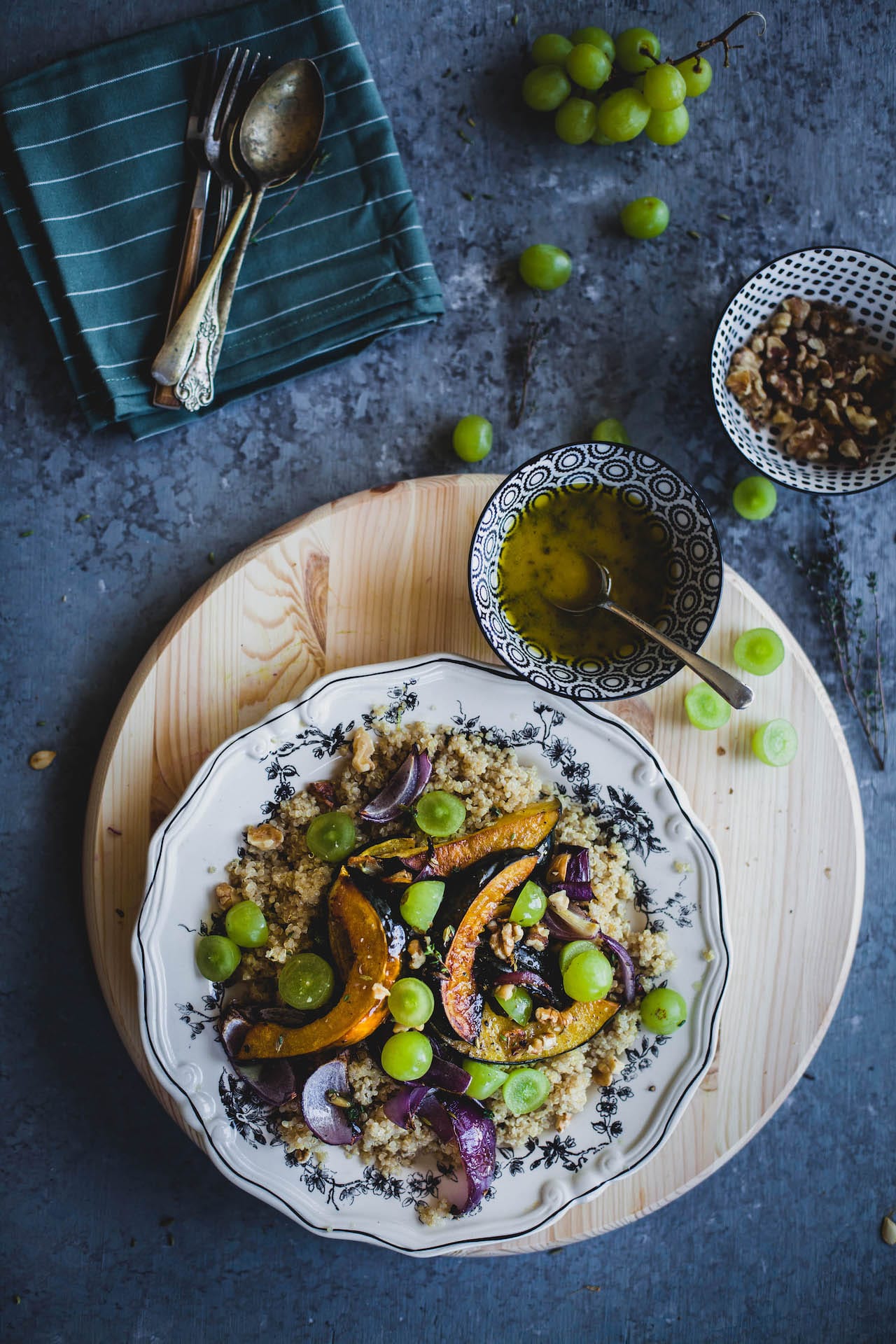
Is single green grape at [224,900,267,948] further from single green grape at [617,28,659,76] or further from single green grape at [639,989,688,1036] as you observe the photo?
single green grape at [617,28,659,76]

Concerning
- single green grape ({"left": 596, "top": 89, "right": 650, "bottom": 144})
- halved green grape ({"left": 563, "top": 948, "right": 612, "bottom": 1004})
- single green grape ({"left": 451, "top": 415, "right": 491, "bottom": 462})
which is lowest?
halved green grape ({"left": 563, "top": 948, "right": 612, "bottom": 1004})

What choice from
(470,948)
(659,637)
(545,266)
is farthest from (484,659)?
(545,266)

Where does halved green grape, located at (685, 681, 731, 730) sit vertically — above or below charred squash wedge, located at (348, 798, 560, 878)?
below

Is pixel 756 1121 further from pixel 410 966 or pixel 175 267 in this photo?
pixel 175 267

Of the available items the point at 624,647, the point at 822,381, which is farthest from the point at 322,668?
the point at 822,381

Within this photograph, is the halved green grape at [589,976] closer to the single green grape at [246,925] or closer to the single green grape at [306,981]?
the single green grape at [306,981]

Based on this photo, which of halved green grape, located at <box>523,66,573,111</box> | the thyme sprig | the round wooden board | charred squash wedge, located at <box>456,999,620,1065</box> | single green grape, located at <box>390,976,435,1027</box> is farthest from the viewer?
the thyme sprig

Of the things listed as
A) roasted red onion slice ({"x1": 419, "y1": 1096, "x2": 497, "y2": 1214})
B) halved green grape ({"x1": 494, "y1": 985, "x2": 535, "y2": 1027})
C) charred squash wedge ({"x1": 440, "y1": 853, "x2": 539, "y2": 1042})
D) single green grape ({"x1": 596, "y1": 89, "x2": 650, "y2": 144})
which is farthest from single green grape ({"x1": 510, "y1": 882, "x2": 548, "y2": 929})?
single green grape ({"x1": 596, "y1": 89, "x2": 650, "y2": 144})
